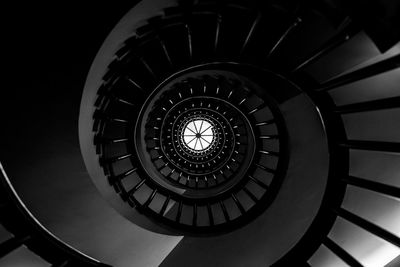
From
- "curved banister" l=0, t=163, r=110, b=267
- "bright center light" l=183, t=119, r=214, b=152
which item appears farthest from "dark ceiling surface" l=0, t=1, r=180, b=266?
"bright center light" l=183, t=119, r=214, b=152

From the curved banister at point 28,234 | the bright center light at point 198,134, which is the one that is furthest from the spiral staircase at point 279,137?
the bright center light at point 198,134

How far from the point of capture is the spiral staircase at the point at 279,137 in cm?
229

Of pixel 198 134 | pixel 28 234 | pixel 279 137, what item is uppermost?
pixel 198 134

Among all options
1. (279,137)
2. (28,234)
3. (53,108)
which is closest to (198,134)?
(279,137)

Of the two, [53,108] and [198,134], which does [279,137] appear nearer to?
[53,108]

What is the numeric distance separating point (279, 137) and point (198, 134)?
675 cm

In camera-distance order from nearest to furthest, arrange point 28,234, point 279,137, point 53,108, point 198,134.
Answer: point 28,234 < point 53,108 < point 279,137 < point 198,134

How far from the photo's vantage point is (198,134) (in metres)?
10.9

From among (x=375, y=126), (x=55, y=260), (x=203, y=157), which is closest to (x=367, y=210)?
(x=375, y=126)

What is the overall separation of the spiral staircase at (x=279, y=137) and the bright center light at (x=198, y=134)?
18.5 ft

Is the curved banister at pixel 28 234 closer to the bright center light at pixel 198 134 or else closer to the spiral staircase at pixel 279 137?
the spiral staircase at pixel 279 137

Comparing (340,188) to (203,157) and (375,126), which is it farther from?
(203,157)

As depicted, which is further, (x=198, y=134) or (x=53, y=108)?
(x=198, y=134)

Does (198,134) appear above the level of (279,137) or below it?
above
